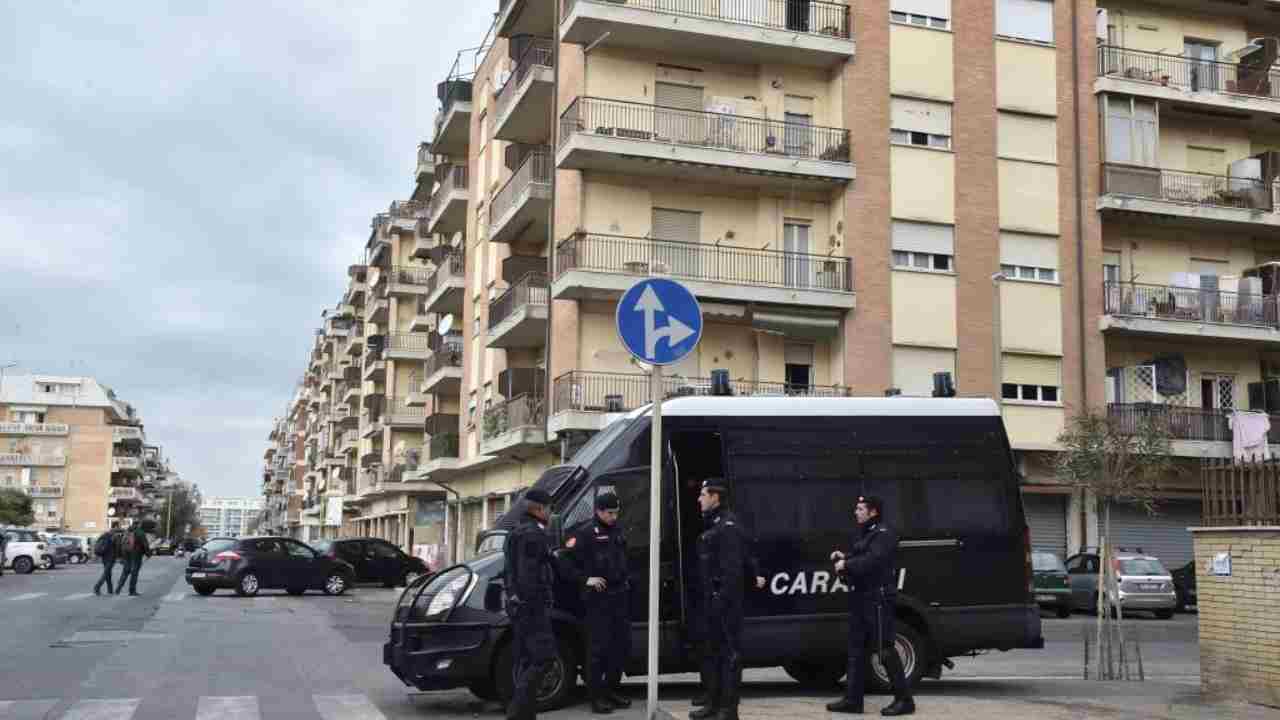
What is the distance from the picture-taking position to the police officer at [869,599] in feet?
33.3

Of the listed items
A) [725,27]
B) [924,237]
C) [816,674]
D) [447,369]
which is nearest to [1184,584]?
[924,237]

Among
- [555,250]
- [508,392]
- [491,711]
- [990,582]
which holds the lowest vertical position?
[491,711]

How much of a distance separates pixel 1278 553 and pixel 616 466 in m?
5.90

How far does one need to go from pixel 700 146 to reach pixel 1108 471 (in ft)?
46.0

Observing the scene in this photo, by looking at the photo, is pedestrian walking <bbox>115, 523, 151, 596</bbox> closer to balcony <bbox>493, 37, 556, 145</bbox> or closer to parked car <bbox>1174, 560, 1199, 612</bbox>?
balcony <bbox>493, 37, 556, 145</bbox>

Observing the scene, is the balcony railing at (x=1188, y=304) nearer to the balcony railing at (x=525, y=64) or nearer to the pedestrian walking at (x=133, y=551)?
the balcony railing at (x=525, y=64)

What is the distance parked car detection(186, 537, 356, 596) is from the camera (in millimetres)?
32219

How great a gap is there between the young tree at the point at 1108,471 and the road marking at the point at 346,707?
26.6ft

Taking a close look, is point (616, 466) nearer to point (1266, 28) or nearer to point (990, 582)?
point (990, 582)

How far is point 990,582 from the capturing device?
1262 centimetres

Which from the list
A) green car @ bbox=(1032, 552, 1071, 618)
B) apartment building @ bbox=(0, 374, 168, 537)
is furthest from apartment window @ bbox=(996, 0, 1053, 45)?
apartment building @ bbox=(0, 374, 168, 537)

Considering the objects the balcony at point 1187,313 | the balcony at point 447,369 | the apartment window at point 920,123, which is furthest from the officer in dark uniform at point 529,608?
the balcony at point 447,369

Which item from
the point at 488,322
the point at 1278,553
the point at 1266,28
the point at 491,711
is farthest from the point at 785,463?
the point at 1266,28

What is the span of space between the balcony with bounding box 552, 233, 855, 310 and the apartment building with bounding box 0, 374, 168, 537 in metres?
104
